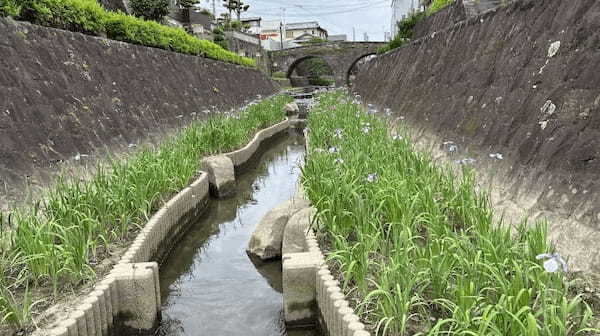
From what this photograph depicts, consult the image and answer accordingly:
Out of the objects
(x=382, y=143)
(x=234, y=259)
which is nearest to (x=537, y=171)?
(x=382, y=143)

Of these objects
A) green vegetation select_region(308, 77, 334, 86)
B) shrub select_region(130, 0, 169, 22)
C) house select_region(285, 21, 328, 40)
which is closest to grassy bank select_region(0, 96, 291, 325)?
shrub select_region(130, 0, 169, 22)

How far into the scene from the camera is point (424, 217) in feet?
12.3

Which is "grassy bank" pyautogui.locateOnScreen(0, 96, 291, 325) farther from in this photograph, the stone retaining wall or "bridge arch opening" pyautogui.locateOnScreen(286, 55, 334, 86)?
"bridge arch opening" pyautogui.locateOnScreen(286, 55, 334, 86)

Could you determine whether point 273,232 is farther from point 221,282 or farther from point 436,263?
point 436,263

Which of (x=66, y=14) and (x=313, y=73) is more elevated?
(x=313, y=73)

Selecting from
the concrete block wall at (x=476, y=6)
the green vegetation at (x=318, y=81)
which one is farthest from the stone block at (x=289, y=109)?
the green vegetation at (x=318, y=81)

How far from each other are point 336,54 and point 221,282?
153 feet

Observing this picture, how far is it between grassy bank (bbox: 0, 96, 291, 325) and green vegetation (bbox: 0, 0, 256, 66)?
3.82 meters

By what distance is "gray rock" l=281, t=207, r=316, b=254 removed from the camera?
4634 mm

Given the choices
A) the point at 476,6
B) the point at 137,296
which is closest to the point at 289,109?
the point at 476,6

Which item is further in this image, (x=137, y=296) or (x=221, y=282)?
(x=221, y=282)

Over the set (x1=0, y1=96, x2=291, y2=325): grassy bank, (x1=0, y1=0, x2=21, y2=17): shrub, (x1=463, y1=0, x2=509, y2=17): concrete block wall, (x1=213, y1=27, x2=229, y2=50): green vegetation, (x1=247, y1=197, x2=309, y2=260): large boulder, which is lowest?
(x1=247, y1=197, x2=309, y2=260): large boulder

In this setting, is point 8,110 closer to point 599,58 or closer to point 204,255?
point 204,255

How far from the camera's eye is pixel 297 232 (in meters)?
4.70
